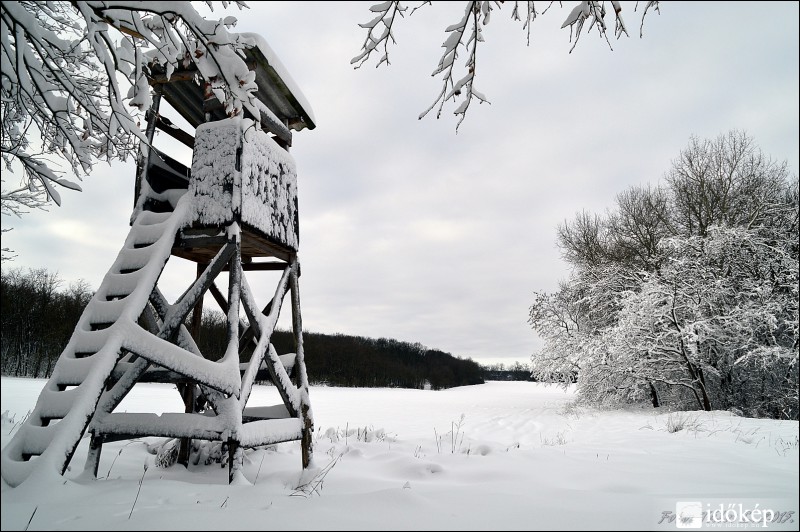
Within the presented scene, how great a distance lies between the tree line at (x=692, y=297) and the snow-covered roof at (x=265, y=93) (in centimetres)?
763

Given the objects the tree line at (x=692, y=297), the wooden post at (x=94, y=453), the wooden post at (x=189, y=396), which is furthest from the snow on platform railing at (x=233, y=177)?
the tree line at (x=692, y=297)

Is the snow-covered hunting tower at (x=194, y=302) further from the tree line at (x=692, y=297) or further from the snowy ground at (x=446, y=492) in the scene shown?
the tree line at (x=692, y=297)

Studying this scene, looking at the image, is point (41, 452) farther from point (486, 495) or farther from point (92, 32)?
point (486, 495)

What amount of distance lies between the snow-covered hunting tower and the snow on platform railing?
13 mm

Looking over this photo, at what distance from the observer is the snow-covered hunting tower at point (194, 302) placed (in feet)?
10.8

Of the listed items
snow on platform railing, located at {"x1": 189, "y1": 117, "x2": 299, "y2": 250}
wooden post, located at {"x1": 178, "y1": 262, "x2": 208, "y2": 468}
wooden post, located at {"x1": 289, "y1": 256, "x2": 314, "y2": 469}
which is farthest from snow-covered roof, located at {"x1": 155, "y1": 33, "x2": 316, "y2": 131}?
wooden post, located at {"x1": 178, "y1": 262, "x2": 208, "y2": 468}

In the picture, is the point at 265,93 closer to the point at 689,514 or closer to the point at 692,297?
the point at 689,514

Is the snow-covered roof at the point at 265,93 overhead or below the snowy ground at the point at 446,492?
overhead

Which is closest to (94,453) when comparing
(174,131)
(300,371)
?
(300,371)

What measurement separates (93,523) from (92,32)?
291 centimetres

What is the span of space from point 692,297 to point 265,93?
13.5 meters

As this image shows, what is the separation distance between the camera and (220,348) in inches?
1453

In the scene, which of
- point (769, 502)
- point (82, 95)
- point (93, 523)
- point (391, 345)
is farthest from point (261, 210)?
point (391, 345)

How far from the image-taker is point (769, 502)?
253cm
